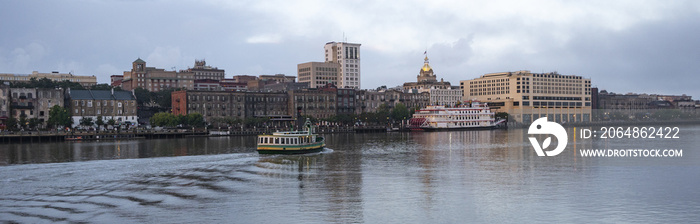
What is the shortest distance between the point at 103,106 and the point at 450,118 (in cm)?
9382

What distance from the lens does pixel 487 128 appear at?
638 ft

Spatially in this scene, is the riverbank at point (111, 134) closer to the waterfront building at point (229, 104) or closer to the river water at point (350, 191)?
the waterfront building at point (229, 104)

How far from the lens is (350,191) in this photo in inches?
1764

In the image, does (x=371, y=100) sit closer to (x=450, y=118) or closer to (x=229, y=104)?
(x=450, y=118)

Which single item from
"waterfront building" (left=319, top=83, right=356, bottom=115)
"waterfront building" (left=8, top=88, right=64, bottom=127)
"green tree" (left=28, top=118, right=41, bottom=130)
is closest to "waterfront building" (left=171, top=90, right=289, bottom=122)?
"waterfront building" (left=319, top=83, right=356, bottom=115)

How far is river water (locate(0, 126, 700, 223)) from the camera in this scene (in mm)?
36406

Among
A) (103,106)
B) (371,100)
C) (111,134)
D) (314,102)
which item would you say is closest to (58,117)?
(111,134)

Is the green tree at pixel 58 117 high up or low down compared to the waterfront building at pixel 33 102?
down

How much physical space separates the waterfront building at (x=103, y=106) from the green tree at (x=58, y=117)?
5230 millimetres

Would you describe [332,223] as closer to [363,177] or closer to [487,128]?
[363,177]

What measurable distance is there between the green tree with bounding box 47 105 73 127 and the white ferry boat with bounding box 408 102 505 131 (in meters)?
85.8

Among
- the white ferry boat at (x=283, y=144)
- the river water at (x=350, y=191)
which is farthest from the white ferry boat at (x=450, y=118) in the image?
the river water at (x=350, y=191)

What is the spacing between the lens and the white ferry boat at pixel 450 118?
606ft

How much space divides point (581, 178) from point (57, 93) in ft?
366
